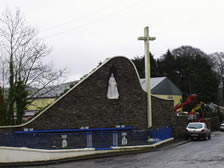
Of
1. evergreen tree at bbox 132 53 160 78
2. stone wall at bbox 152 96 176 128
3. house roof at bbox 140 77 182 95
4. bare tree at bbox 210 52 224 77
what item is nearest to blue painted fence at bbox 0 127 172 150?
stone wall at bbox 152 96 176 128

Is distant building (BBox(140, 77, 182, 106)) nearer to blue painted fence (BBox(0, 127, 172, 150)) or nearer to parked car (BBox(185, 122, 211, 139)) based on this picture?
parked car (BBox(185, 122, 211, 139))

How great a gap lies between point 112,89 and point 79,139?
630cm

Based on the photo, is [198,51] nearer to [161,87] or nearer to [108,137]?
[161,87]

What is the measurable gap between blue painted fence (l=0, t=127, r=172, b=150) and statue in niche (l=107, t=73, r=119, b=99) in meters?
3.63

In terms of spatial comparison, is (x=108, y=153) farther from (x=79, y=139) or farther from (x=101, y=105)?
(x=101, y=105)

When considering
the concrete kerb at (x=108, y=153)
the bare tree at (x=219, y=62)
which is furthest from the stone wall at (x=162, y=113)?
the bare tree at (x=219, y=62)

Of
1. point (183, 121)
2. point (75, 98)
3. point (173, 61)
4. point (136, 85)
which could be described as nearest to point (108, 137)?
point (75, 98)

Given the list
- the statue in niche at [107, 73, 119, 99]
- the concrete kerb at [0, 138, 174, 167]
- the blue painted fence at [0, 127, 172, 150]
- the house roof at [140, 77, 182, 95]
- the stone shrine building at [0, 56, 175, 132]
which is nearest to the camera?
the concrete kerb at [0, 138, 174, 167]

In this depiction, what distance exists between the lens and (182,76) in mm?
69438

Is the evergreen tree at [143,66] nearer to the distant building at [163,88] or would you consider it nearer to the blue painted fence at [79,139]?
the distant building at [163,88]

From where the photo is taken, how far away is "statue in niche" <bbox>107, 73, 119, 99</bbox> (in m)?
23.2

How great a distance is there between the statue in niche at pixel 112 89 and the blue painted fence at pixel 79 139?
363 cm

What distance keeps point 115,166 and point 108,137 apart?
16.9ft

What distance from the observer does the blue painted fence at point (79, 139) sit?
54.6 feet
